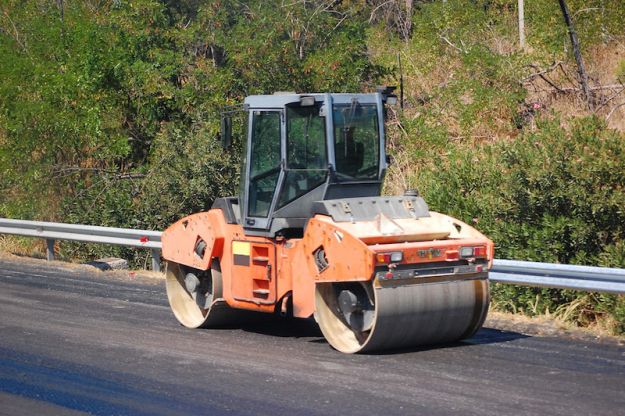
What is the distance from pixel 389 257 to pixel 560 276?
2.74 meters

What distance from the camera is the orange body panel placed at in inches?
365

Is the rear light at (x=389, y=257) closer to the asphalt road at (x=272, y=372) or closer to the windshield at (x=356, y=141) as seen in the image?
the asphalt road at (x=272, y=372)

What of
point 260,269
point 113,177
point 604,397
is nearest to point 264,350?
point 260,269

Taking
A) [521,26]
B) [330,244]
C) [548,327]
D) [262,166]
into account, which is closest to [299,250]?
[330,244]

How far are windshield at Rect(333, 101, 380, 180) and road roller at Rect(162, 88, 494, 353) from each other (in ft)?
0.04

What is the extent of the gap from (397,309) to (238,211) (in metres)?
2.60

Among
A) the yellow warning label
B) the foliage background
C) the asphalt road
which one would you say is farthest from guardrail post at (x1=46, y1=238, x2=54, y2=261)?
the yellow warning label

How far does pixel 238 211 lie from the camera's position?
36.3 ft

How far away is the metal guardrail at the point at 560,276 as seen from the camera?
33.8 feet

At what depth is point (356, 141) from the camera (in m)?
10.4

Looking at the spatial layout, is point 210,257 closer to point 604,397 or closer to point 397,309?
point 397,309

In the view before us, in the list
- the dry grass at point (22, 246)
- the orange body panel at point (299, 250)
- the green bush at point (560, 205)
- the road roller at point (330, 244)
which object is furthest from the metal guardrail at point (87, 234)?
the green bush at point (560, 205)

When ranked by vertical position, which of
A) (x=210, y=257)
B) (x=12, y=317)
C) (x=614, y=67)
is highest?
(x=614, y=67)

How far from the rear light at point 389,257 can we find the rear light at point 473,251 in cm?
69
